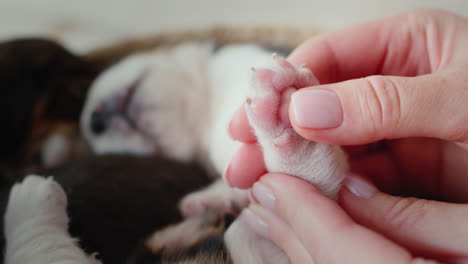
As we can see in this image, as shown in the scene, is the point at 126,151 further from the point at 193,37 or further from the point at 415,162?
the point at 415,162

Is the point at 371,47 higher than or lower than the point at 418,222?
higher

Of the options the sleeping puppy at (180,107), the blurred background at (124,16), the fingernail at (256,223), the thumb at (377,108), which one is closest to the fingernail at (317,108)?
the thumb at (377,108)

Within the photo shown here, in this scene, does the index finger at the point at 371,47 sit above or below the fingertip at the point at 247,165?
above

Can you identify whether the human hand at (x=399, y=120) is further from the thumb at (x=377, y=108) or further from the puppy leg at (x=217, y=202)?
the puppy leg at (x=217, y=202)

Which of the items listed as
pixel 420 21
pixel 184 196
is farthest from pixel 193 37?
pixel 420 21

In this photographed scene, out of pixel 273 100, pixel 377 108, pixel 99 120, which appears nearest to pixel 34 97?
pixel 99 120

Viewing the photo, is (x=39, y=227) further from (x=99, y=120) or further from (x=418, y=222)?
(x=418, y=222)
